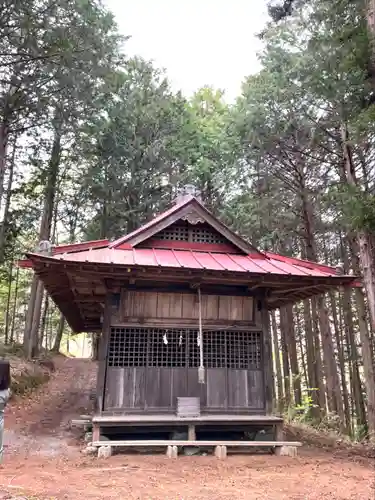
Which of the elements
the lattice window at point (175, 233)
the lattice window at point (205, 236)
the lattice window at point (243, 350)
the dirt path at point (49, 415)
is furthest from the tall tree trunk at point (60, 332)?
the lattice window at point (243, 350)

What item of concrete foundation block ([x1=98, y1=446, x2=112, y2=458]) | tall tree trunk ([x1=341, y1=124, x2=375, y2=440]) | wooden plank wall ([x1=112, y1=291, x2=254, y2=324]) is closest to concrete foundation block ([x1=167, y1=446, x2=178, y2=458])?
concrete foundation block ([x1=98, y1=446, x2=112, y2=458])

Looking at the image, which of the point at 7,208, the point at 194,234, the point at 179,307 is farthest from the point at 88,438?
the point at 7,208

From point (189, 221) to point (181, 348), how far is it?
313 centimetres

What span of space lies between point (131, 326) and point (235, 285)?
2632 millimetres

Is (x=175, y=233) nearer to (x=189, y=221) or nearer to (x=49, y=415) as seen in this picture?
(x=189, y=221)

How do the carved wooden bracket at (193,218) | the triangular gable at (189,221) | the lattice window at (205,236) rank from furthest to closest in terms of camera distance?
the lattice window at (205,236), the carved wooden bracket at (193,218), the triangular gable at (189,221)

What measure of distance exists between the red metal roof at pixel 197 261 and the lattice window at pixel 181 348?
5.44ft

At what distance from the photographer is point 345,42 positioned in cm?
875

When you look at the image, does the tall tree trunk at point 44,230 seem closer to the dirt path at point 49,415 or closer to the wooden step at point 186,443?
the dirt path at point 49,415

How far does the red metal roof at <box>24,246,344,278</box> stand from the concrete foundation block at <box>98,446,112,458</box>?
351 centimetres

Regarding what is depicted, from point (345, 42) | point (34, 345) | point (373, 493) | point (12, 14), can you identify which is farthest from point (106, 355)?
point (34, 345)

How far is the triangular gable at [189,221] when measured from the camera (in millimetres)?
9375

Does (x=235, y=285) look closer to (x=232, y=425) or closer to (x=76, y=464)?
(x=232, y=425)

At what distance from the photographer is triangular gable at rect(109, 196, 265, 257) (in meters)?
9.38
